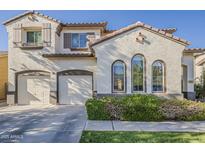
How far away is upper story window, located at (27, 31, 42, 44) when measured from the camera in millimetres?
19047

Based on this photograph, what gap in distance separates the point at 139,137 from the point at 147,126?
6.23ft

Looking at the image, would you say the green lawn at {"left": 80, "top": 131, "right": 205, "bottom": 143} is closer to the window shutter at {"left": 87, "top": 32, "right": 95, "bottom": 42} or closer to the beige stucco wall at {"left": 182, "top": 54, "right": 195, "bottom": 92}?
the window shutter at {"left": 87, "top": 32, "right": 95, "bottom": 42}

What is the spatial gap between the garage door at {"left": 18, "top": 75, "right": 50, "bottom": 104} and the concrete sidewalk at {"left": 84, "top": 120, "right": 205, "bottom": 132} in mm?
8593

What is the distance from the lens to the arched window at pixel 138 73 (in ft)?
49.4

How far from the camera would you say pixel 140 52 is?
14961mm

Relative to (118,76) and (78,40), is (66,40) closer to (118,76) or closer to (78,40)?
(78,40)

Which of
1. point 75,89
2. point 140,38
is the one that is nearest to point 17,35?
point 75,89

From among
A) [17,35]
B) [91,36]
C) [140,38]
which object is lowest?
[140,38]

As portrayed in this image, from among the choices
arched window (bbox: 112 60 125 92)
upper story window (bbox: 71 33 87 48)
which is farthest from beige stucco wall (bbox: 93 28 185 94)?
upper story window (bbox: 71 33 87 48)

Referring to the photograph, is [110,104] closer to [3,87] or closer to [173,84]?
[173,84]

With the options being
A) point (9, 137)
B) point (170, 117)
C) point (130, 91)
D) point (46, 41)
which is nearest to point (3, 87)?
point (46, 41)

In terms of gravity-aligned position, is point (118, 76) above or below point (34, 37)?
below

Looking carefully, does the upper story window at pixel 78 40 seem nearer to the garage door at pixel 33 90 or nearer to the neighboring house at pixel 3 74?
the garage door at pixel 33 90

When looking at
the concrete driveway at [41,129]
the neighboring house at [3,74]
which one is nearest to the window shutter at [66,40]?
the neighboring house at [3,74]
